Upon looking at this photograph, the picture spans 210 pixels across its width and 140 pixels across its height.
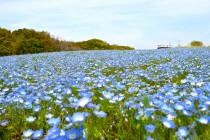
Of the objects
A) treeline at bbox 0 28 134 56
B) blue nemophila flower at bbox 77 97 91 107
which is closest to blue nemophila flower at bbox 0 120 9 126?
blue nemophila flower at bbox 77 97 91 107

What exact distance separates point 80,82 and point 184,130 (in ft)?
12.7

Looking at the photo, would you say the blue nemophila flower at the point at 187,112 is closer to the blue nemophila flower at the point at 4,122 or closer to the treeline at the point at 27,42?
the blue nemophila flower at the point at 4,122

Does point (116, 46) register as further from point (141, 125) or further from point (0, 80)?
point (141, 125)

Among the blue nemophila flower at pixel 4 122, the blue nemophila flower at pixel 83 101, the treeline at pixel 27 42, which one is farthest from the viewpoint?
the treeline at pixel 27 42

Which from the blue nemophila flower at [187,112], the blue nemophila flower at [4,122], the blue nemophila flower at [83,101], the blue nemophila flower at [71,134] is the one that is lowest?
the blue nemophila flower at [4,122]

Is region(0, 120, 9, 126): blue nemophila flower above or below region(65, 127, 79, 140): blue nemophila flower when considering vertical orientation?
below

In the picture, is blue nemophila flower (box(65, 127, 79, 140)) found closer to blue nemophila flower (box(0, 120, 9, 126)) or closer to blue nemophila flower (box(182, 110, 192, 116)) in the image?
blue nemophila flower (box(182, 110, 192, 116))

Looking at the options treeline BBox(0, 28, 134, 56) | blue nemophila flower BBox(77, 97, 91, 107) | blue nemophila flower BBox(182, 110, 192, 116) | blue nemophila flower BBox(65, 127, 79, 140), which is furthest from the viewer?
treeline BBox(0, 28, 134, 56)

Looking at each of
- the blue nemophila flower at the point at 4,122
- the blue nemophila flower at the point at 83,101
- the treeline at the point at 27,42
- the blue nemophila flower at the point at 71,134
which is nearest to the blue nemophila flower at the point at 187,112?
the blue nemophila flower at the point at 83,101

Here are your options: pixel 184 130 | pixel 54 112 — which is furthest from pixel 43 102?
pixel 184 130

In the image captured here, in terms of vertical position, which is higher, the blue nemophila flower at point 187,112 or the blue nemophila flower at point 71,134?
the blue nemophila flower at point 71,134

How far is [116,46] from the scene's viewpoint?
161 feet

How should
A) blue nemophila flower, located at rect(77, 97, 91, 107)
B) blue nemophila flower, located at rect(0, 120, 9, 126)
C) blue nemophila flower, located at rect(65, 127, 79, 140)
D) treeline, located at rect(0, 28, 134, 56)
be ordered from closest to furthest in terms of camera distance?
blue nemophila flower, located at rect(65, 127, 79, 140), blue nemophila flower, located at rect(77, 97, 91, 107), blue nemophila flower, located at rect(0, 120, 9, 126), treeline, located at rect(0, 28, 134, 56)

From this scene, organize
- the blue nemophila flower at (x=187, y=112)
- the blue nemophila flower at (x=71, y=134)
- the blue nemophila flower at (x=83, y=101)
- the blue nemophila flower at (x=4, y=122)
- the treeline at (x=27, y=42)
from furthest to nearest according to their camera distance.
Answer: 1. the treeline at (x=27, y=42)
2. the blue nemophila flower at (x=4, y=122)
3. the blue nemophila flower at (x=187, y=112)
4. the blue nemophila flower at (x=83, y=101)
5. the blue nemophila flower at (x=71, y=134)
